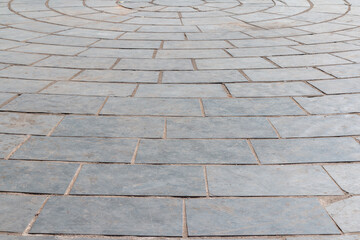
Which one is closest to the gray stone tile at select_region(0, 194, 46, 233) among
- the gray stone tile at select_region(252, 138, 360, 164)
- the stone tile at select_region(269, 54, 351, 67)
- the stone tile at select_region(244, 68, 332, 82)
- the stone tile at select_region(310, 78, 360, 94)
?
the gray stone tile at select_region(252, 138, 360, 164)

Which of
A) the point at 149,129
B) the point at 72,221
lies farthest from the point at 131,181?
the point at 149,129

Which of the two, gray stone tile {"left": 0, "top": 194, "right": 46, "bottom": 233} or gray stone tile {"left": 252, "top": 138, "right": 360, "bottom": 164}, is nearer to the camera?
gray stone tile {"left": 0, "top": 194, "right": 46, "bottom": 233}

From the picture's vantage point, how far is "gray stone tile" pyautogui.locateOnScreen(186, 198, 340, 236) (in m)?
2.34

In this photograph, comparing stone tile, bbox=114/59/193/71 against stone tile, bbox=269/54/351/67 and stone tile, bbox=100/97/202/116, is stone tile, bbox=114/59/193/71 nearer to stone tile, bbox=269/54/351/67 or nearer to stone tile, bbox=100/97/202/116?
stone tile, bbox=100/97/202/116

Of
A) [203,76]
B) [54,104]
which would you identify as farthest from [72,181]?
[203,76]

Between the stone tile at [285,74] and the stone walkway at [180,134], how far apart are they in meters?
0.02

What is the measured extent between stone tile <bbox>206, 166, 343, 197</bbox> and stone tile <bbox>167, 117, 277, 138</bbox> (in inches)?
18.9

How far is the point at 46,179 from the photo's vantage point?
9.19 ft

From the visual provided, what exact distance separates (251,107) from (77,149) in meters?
1.57

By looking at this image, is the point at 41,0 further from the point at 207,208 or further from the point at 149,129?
the point at 207,208

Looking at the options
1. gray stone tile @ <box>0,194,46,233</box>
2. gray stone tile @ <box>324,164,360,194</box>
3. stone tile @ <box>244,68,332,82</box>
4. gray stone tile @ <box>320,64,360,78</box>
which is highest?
gray stone tile @ <box>320,64,360,78</box>

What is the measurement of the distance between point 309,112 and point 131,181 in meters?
1.77

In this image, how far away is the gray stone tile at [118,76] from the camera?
14.7 ft

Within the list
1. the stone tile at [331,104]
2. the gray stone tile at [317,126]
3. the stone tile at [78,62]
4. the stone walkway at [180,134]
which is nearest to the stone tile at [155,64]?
the stone walkway at [180,134]
